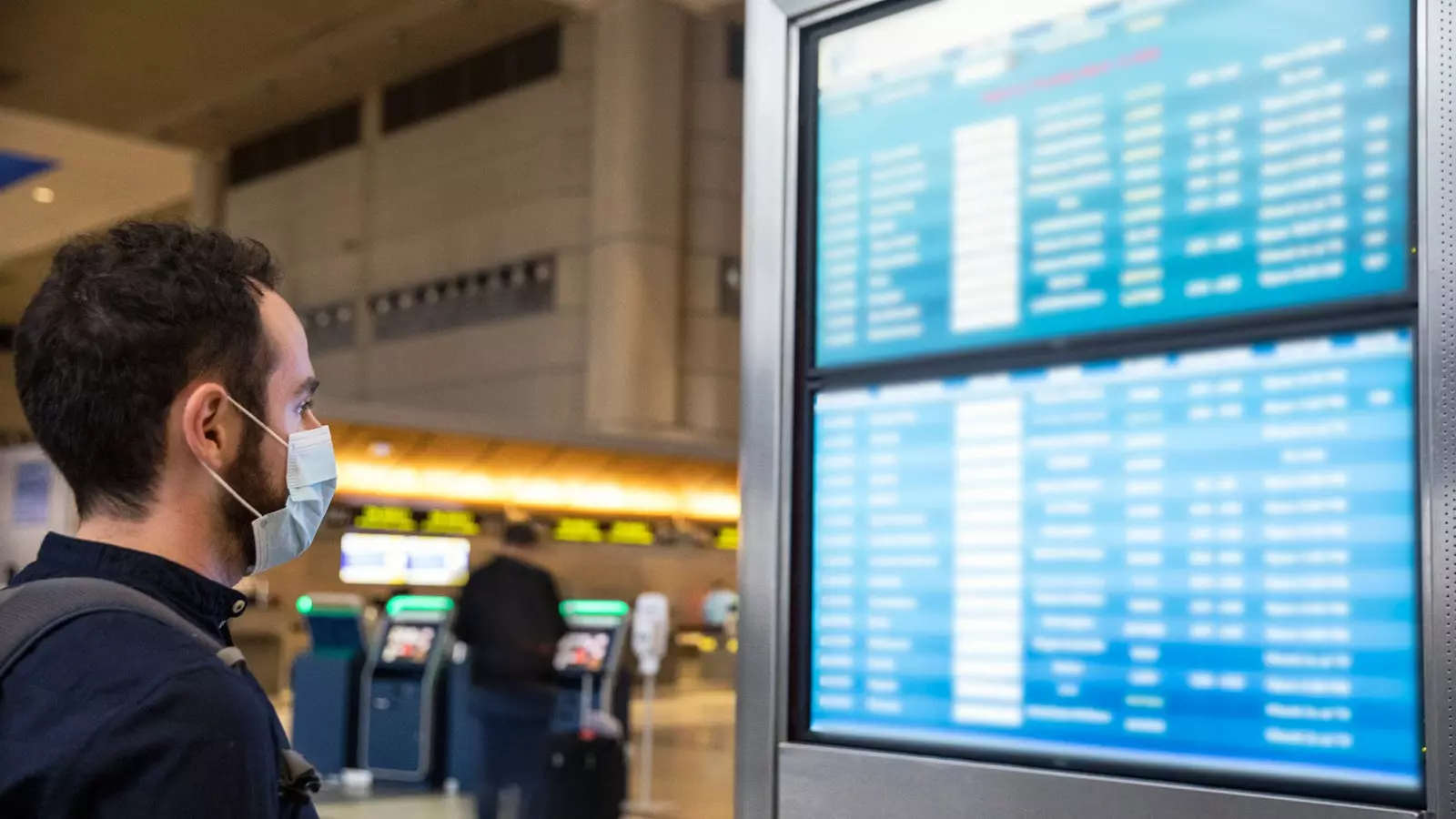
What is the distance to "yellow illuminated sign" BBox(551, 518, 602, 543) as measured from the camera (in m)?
16.9

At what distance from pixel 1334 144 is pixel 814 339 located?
955 mm

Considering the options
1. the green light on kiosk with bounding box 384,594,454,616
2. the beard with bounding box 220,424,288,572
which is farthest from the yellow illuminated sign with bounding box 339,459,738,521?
the beard with bounding box 220,424,288,572

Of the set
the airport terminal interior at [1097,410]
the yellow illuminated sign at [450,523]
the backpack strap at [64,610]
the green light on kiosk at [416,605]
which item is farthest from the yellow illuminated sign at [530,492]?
the backpack strap at [64,610]

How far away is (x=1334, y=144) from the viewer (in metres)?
1.92

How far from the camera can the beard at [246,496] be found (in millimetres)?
1524

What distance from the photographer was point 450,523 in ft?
51.6

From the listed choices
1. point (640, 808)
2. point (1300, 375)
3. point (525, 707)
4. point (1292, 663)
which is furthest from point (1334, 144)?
point (640, 808)

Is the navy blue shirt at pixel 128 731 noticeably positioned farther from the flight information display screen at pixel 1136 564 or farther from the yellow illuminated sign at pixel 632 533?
the yellow illuminated sign at pixel 632 533

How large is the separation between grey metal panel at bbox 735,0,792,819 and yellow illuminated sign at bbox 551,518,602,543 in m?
14.4

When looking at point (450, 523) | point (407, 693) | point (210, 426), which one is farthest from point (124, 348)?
point (450, 523)

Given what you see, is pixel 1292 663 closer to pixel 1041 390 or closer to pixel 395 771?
pixel 1041 390

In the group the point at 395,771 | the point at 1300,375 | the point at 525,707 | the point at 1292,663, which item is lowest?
the point at 395,771

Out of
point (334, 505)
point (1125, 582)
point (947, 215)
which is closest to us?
point (1125, 582)

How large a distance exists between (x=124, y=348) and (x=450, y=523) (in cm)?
1460
